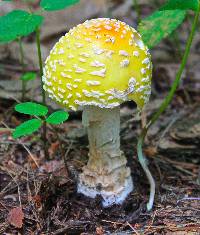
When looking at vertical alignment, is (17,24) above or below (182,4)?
below

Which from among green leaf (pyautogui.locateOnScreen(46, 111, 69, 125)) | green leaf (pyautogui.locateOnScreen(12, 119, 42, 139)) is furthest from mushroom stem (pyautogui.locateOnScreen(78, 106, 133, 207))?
green leaf (pyautogui.locateOnScreen(12, 119, 42, 139))

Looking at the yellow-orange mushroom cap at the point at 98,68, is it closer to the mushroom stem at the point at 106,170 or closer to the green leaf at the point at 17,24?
the green leaf at the point at 17,24

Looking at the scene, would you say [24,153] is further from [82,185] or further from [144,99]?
[144,99]

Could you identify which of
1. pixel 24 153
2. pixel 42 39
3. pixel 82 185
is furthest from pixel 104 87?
pixel 42 39

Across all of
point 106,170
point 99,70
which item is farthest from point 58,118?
point 106,170

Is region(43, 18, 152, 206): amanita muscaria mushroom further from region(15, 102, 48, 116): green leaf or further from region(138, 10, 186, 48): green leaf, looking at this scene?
region(138, 10, 186, 48): green leaf

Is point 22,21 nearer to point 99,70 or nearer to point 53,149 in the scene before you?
point 99,70
